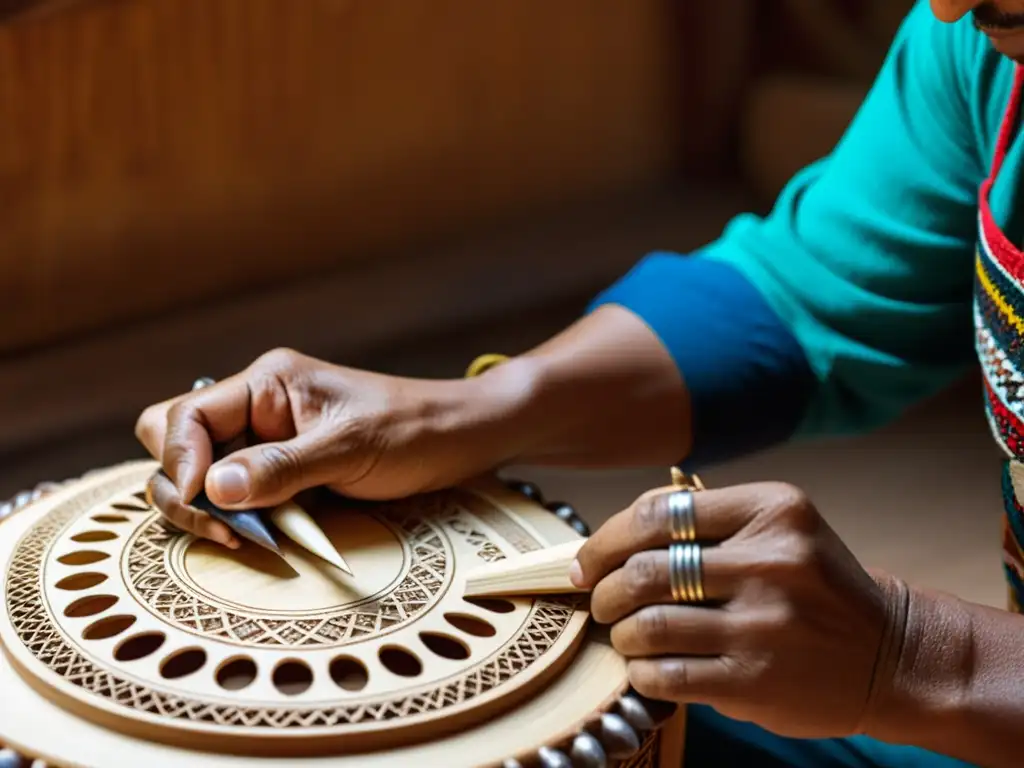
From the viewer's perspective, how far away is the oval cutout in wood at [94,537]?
729mm

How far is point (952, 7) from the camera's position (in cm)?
66

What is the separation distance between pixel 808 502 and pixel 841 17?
1.61 metres

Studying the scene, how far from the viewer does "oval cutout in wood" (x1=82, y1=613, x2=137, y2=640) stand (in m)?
0.64

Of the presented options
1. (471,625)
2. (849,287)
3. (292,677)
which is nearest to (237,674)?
(292,677)

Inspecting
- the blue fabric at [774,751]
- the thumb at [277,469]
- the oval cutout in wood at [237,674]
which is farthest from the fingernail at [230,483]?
the blue fabric at [774,751]

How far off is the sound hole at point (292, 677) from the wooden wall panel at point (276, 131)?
996mm

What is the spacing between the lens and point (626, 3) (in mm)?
1971

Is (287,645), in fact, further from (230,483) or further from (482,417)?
(482,417)

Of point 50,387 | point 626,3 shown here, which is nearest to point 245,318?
point 50,387

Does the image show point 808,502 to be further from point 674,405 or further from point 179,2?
point 179,2

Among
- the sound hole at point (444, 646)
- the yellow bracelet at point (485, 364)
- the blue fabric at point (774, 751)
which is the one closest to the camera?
the sound hole at point (444, 646)

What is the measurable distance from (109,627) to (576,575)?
255 mm

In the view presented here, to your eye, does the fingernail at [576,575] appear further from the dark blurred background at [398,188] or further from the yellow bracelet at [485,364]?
the dark blurred background at [398,188]

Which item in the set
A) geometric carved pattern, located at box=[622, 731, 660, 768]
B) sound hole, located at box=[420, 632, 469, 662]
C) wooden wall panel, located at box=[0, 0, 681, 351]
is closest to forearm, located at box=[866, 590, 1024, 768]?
geometric carved pattern, located at box=[622, 731, 660, 768]
